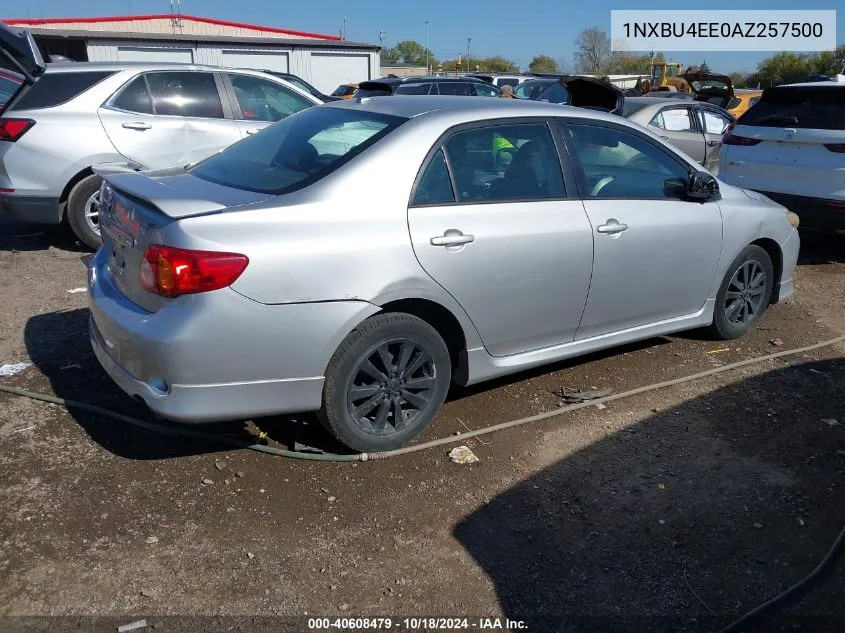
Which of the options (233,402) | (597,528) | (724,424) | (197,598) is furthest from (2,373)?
(724,424)

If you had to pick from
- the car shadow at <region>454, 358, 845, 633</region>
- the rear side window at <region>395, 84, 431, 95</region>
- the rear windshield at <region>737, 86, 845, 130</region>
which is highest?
the rear side window at <region>395, 84, 431, 95</region>

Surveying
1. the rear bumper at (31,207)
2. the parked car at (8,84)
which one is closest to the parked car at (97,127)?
the rear bumper at (31,207)

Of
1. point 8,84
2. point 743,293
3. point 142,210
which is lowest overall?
point 743,293

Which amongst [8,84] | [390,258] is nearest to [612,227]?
[390,258]

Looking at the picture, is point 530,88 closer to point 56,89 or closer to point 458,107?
point 56,89

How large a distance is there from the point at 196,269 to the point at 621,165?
270 centimetres

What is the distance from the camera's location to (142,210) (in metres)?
3.52

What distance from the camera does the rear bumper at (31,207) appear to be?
7035 millimetres

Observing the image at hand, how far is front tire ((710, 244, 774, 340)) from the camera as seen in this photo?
5375mm

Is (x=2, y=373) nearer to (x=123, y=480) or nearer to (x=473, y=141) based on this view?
(x=123, y=480)

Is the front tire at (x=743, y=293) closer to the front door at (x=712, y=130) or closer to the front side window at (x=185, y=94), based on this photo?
the front side window at (x=185, y=94)

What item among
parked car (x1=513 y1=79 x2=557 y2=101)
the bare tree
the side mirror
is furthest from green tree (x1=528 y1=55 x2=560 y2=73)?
the side mirror

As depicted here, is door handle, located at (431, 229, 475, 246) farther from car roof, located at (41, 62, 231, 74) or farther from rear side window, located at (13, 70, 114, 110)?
car roof, located at (41, 62, 231, 74)

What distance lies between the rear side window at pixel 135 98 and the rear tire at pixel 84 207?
2.49ft
